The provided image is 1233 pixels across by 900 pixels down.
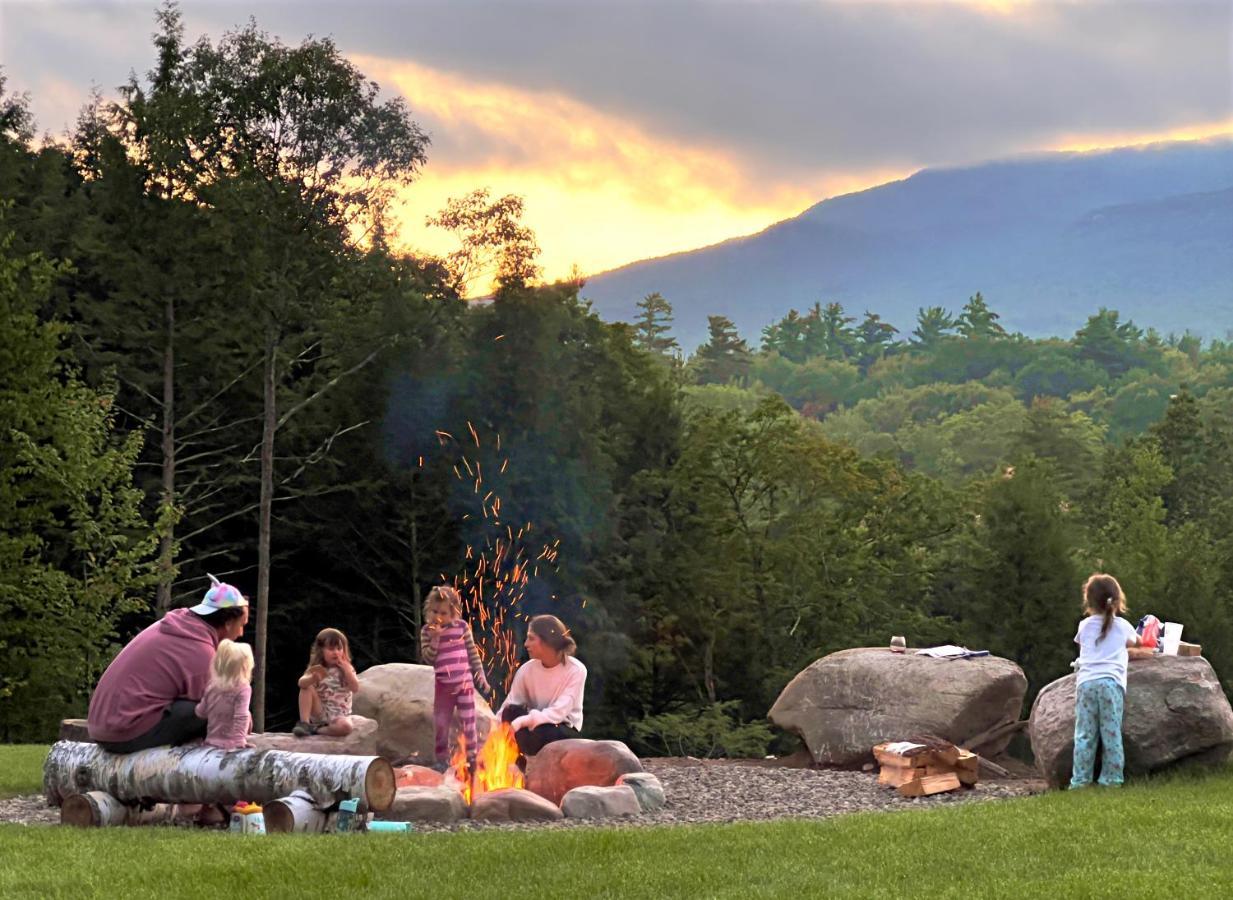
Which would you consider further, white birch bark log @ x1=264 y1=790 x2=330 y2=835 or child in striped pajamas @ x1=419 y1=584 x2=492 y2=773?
child in striped pajamas @ x1=419 y1=584 x2=492 y2=773

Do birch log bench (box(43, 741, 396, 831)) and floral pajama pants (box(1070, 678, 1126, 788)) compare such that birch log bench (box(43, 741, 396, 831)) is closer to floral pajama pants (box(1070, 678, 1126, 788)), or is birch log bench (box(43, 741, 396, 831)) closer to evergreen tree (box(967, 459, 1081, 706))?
floral pajama pants (box(1070, 678, 1126, 788))

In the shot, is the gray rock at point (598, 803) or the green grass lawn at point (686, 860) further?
the gray rock at point (598, 803)

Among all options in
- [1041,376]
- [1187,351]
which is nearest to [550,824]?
[1041,376]

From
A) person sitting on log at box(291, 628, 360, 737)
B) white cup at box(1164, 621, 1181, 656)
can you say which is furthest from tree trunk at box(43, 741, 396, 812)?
white cup at box(1164, 621, 1181, 656)

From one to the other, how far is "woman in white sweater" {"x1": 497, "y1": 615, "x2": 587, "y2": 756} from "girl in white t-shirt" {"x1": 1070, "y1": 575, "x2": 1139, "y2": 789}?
4.91 metres

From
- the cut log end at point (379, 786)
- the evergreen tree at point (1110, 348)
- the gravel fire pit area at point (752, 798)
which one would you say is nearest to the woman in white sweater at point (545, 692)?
the gravel fire pit area at point (752, 798)

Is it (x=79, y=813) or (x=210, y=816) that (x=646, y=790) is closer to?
(x=210, y=816)

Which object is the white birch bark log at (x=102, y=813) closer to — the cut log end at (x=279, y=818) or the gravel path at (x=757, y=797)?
the gravel path at (x=757, y=797)

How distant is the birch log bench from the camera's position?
39.5 ft

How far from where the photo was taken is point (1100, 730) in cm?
1430

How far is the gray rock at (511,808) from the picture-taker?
535 inches

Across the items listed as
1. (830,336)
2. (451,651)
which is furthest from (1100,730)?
(830,336)

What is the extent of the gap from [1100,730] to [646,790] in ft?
13.8

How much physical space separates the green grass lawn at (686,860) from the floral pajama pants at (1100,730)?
1.90m
